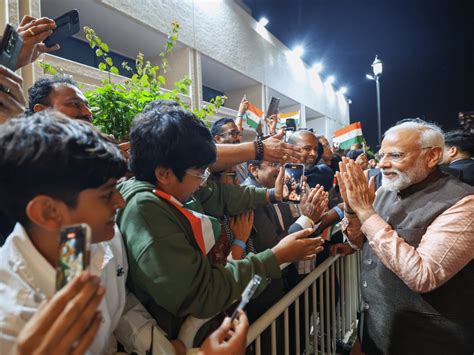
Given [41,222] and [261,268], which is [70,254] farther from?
[261,268]

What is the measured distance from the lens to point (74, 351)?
60 centimetres

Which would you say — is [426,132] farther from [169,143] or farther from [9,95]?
[9,95]

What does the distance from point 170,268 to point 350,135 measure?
6.26 m

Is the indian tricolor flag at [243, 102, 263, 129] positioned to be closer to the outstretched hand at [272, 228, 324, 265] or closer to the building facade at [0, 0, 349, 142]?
the building facade at [0, 0, 349, 142]

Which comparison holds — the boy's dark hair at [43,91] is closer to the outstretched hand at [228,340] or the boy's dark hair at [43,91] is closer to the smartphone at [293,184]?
the smartphone at [293,184]

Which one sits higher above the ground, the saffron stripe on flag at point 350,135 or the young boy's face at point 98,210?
the saffron stripe on flag at point 350,135

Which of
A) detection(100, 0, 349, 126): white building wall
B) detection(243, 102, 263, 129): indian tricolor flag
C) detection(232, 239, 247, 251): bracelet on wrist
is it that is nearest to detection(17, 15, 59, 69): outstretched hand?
detection(232, 239, 247, 251): bracelet on wrist

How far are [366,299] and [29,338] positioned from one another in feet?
6.60

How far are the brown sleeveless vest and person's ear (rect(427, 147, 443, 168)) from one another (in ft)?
0.21

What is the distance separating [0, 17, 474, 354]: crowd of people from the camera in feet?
2.52

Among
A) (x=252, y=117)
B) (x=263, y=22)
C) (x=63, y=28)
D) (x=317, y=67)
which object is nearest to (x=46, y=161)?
(x=63, y=28)

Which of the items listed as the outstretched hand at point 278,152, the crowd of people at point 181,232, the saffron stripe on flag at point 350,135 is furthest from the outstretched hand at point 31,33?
the saffron stripe on flag at point 350,135

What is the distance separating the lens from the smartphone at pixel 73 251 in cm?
57

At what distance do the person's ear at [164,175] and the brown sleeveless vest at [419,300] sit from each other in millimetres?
1414
